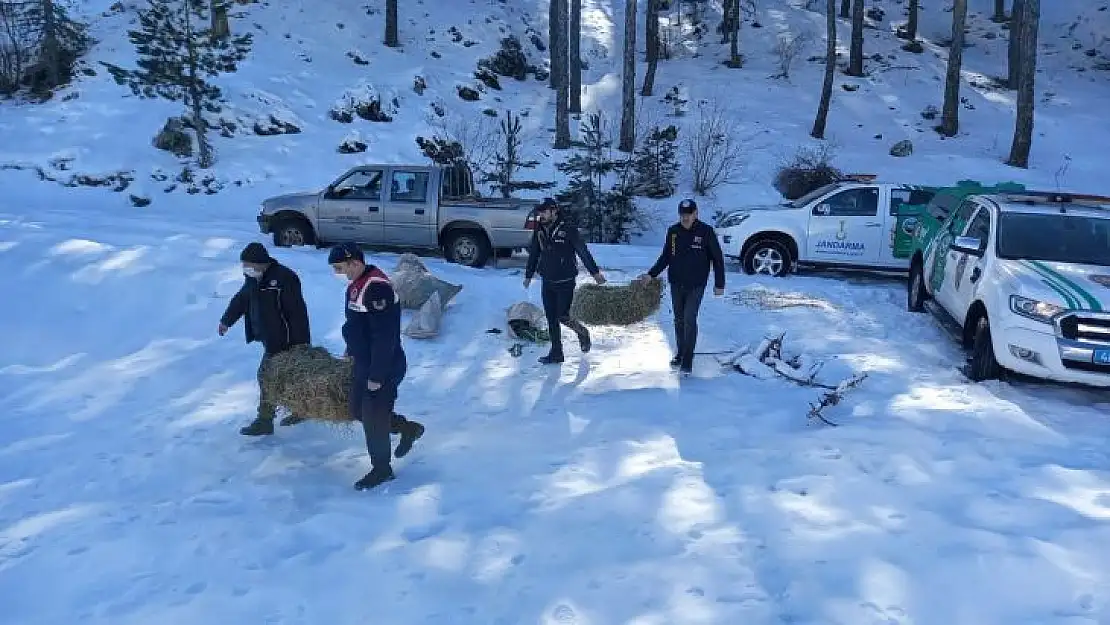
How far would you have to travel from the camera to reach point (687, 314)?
7281 mm

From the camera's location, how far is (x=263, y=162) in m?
19.6

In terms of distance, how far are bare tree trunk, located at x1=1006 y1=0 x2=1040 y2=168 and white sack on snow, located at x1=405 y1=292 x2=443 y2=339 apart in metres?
18.1

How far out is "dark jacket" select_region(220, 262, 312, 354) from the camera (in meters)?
5.69

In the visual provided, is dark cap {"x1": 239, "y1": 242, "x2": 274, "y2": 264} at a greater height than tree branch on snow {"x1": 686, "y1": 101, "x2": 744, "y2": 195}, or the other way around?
tree branch on snow {"x1": 686, "y1": 101, "x2": 744, "y2": 195}

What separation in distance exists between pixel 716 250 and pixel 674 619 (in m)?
4.23

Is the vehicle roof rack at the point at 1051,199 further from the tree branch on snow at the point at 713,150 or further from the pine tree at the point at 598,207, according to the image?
the tree branch on snow at the point at 713,150

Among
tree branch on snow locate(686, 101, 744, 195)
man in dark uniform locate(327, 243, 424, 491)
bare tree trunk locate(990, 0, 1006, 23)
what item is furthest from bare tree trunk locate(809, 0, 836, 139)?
man in dark uniform locate(327, 243, 424, 491)

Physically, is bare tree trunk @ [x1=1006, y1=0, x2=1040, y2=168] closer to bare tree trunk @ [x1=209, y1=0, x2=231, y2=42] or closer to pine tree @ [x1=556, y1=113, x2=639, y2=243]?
pine tree @ [x1=556, y1=113, x2=639, y2=243]

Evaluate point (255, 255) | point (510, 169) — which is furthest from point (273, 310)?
point (510, 169)

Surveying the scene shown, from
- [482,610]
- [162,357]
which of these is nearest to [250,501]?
[482,610]

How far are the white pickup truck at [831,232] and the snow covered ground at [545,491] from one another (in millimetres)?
3934

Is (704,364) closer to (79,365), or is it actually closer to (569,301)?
(569,301)

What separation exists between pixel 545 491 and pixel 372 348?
4.68ft

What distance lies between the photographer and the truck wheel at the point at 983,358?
6.83 meters
